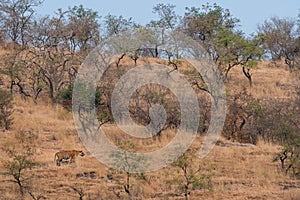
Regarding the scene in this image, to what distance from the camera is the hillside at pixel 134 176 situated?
11.2m

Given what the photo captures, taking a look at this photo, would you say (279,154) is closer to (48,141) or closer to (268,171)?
(268,171)

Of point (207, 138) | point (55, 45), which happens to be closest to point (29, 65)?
point (55, 45)

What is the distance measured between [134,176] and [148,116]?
6.32m

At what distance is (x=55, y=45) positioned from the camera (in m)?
22.8

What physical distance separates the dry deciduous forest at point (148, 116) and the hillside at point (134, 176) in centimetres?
3

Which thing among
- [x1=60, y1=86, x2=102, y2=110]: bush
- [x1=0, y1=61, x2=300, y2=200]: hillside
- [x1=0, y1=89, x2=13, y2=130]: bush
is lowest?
[x1=0, y1=61, x2=300, y2=200]: hillside

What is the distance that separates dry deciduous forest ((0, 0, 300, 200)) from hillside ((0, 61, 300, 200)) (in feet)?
0.09

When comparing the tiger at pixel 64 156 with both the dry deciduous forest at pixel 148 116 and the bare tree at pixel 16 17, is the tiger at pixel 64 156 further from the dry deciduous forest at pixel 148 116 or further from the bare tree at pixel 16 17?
the bare tree at pixel 16 17

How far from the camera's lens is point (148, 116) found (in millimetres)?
18125

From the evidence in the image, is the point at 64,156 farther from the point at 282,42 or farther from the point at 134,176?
the point at 282,42

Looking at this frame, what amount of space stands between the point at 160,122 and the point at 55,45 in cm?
761

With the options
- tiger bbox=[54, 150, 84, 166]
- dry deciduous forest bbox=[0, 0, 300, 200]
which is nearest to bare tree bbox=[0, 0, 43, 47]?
dry deciduous forest bbox=[0, 0, 300, 200]

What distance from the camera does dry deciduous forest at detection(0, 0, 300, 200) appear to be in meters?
11.6

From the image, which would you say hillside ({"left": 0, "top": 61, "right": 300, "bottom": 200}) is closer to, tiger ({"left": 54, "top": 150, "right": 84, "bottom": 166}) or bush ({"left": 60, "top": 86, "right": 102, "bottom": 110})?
tiger ({"left": 54, "top": 150, "right": 84, "bottom": 166})
